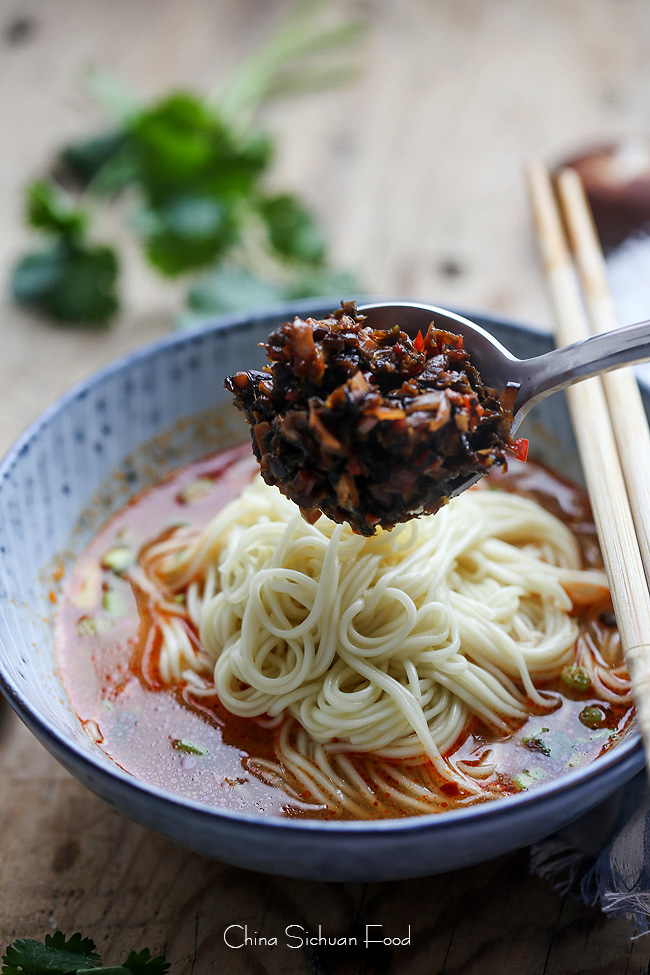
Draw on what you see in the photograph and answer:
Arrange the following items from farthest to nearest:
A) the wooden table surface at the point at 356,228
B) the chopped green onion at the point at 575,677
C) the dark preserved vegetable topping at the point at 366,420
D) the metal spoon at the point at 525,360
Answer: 1. the chopped green onion at the point at 575,677
2. the wooden table surface at the point at 356,228
3. the metal spoon at the point at 525,360
4. the dark preserved vegetable topping at the point at 366,420

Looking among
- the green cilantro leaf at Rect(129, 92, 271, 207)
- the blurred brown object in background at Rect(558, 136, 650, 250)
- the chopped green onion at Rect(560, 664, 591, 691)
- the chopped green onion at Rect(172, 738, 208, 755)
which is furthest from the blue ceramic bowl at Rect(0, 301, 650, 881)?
the green cilantro leaf at Rect(129, 92, 271, 207)

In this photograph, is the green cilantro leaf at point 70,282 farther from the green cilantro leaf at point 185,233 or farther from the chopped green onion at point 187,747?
the chopped green onion at point 187,747

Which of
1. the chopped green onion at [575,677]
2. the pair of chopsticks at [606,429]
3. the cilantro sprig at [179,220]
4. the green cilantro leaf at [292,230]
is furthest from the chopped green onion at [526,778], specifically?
the green cilantro leaf at [292,230]

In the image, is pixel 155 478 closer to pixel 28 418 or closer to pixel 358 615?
pixel 28 418

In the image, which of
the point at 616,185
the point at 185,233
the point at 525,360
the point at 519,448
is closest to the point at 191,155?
the point at 185,233

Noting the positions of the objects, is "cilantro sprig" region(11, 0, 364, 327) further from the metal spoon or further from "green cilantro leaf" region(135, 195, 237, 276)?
the metal spoon

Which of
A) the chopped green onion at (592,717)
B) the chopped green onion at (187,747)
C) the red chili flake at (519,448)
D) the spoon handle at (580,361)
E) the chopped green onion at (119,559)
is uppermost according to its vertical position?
the spoon handle at (580,361)

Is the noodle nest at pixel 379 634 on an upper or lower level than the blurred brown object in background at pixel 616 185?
lower
